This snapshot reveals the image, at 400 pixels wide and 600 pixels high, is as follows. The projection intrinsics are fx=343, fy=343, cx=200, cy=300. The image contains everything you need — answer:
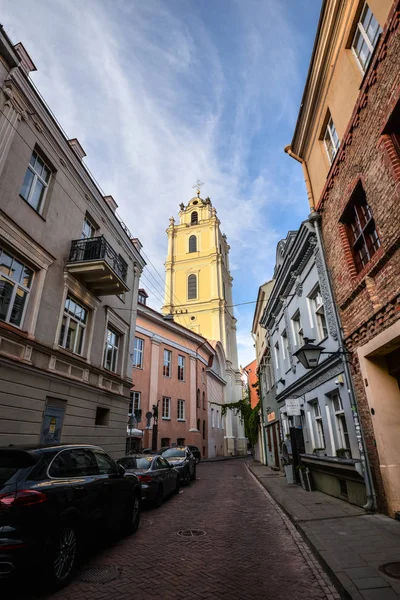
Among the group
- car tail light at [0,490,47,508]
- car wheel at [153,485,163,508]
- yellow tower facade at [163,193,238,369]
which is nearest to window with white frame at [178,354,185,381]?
yellow tower facade at [163,193,238,369]

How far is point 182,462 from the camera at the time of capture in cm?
1612

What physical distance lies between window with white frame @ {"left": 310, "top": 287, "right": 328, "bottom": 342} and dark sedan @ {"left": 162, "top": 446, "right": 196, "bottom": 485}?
9.01 metres

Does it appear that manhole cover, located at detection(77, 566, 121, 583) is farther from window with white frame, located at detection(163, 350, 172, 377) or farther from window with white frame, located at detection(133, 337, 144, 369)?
window with white frame, located at detection(163, 350, 172, 377)

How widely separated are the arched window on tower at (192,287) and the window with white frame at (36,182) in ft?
138

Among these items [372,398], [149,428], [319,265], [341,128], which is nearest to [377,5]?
[341,128]

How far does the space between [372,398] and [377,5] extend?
8487 millimetres

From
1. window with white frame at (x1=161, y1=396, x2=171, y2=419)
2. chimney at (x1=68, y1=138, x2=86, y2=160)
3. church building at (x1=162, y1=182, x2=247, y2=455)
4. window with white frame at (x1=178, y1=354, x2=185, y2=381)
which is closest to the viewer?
→ chimney at (x1=68, y1=138, x2=86, y2=160)

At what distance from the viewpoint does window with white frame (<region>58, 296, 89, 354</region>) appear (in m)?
12.6

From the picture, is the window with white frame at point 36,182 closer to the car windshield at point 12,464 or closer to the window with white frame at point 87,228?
the window with white frame at point 87,228

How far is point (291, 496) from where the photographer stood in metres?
11.1

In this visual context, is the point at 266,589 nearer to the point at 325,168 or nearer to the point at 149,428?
the point at 325,168

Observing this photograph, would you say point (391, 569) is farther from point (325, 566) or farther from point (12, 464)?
point (12, 464)

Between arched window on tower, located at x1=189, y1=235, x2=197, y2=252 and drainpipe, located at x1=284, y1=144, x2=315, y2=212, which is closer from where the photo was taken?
drainpipe, located at x1=284, y1=144, x2=315, y2=212

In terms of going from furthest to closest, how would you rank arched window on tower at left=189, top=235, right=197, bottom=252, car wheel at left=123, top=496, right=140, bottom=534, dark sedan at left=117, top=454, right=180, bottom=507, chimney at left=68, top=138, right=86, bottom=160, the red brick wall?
arched window on tower at left=189, top=235, right=197, bottom=252, chimney at left=68, top=138, right=86, bottom=160, dark sedan at left=117, top=454, right=180, bottom=507, car wheel at left=123, top=496, right=140, bottom=534, the red brick wall
